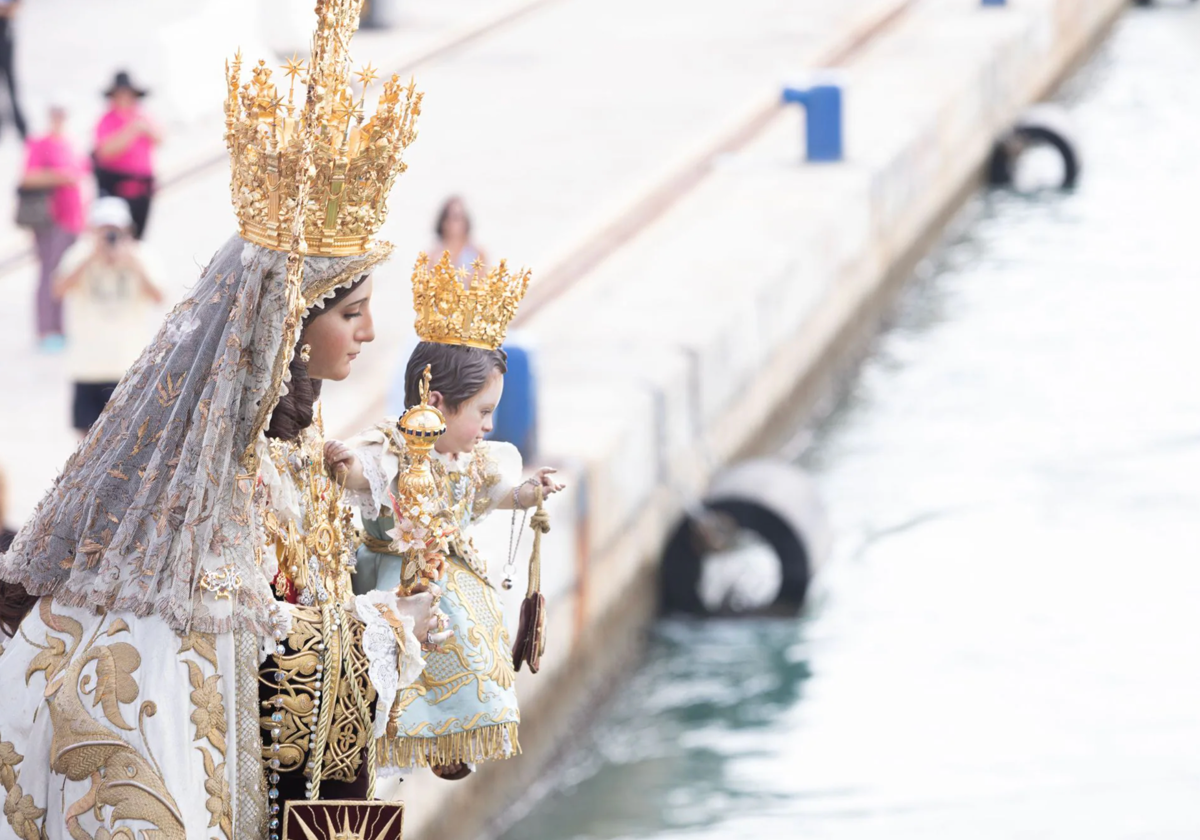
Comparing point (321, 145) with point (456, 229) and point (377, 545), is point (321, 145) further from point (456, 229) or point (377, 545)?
point (456, 229)

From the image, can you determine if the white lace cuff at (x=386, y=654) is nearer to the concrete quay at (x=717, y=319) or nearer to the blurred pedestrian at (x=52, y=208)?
the concrete quay at (x=717, y=319)

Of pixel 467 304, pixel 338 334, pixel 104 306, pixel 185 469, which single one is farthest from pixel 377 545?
pixel 104 306

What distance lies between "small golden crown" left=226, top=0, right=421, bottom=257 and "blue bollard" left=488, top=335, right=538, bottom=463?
6623 millimetres

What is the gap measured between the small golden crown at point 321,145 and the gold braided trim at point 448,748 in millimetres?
903

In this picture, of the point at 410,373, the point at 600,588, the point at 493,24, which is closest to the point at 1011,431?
the point at 600,588

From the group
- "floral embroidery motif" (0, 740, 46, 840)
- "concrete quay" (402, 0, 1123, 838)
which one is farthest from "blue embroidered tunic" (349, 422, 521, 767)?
"concrete quay" (402, 0, 1123, 838)

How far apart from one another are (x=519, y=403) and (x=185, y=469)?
276 inches

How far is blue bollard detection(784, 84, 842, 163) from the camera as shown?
16844 mm

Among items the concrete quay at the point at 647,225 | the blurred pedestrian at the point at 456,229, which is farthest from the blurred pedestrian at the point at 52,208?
the blurred pedestrian at the point at 456,229

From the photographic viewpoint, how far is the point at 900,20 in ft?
77.3

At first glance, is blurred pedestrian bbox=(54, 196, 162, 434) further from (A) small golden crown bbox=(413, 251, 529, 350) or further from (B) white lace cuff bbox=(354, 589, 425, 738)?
(B) white lace cuff bbox=(354, 589, 425, 738)

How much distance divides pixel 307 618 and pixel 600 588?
26.4ft

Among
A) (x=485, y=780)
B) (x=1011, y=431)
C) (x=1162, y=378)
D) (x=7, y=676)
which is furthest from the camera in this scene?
(x=1162, y=378)

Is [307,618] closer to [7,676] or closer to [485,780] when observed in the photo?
[7,676]
